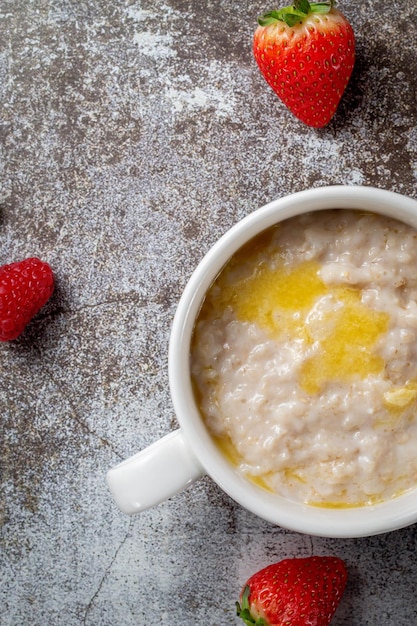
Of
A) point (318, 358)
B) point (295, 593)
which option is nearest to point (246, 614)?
point (295, 593)

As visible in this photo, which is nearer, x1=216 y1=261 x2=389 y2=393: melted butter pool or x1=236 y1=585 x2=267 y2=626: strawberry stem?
x1=216 y1=261 x2=389 y2=393: melted butter pool

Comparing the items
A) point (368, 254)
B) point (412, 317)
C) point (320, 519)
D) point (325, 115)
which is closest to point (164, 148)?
point (325, 115)

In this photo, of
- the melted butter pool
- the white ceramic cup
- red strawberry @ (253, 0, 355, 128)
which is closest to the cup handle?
the white ceramic cup

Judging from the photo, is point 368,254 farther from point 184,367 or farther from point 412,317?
point 184,367

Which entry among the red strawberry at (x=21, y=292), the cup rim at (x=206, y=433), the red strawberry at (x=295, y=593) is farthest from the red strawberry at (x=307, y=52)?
the red strawberry at (x=295, y=593)

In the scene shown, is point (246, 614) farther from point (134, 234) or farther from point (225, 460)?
point (134, 234)

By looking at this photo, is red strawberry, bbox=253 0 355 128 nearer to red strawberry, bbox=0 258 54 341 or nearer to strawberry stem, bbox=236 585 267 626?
red strawberry, bbox=0 258 54 341
